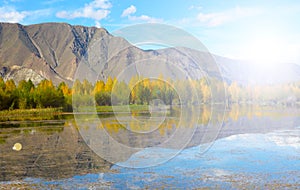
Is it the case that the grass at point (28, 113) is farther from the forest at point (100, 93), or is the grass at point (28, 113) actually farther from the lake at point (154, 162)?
the lake at point (154, 162)

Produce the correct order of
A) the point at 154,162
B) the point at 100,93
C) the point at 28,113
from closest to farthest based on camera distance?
the point at 154,162
the point at 28,113
the point at 100,93

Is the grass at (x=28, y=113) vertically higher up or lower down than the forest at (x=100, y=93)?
lower down

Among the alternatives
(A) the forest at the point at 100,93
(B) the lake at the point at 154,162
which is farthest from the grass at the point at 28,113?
(B) the lake at the point at 154,162

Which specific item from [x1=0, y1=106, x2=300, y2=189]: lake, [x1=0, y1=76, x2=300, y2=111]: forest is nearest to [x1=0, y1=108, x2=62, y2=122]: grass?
[x1=0, y1=76, x2=300, y2=111]: forest

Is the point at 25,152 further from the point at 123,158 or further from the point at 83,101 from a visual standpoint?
the point at 83,101

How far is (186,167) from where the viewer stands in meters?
14.1

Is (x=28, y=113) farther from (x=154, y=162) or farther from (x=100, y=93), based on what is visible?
(x=154, y=162)

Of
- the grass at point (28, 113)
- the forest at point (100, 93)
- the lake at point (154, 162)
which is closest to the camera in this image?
the lake at point (154, 162)

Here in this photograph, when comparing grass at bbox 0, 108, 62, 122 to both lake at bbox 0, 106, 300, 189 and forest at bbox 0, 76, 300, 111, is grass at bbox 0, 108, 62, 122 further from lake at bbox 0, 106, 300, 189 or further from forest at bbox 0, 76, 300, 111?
lake at bbox 0, 106, 300, 189

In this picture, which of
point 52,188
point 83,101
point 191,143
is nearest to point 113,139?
point 191,143

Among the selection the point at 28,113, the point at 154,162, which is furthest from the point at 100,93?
the point at 154,162

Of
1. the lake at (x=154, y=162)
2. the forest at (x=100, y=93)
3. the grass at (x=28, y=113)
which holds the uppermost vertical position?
the forest at (x=100, y=93)

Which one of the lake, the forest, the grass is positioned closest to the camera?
the lake

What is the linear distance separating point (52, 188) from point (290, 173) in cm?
828
